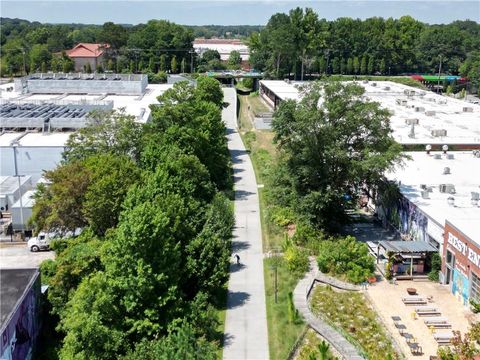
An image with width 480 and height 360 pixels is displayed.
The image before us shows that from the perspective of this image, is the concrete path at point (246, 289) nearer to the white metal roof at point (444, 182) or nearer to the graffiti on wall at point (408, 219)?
the graffiti on wall at point (408, 219)

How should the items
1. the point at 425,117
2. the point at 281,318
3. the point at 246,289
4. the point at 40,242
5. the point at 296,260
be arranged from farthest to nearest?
the point at 425,117 < the point at 40,242 < the point at 296,260 < the point at 246,289 < the point at 281,318

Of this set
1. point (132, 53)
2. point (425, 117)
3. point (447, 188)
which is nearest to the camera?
point (447, 188)

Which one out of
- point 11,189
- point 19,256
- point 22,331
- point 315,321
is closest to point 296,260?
point 315,321

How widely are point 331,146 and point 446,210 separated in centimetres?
638

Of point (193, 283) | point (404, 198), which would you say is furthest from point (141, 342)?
point (404, 198)

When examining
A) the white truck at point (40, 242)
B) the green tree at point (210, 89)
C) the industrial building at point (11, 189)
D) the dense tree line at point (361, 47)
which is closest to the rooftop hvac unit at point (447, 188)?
the white truck at point (40, 242)

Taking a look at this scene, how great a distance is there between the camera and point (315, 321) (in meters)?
21.7

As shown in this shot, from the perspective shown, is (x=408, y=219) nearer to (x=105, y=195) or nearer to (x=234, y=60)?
(x=105, y=195)

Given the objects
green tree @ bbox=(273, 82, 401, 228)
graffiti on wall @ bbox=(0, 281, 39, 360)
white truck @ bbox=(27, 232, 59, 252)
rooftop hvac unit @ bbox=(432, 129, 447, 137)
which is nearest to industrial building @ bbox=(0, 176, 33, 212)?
white truck @ bbox=(27, 232, 59, 252)

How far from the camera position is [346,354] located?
19.3 metres

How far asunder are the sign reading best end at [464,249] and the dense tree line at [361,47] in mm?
71649

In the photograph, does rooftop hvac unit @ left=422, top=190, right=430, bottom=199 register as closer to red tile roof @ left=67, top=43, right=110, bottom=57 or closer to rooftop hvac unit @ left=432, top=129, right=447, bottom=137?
rooftop hvac unit @ left=432, top=129, right=447, bottom=137

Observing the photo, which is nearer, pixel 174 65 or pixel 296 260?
pixel 296 260

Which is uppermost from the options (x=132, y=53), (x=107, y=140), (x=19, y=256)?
(x=132, y=53)
